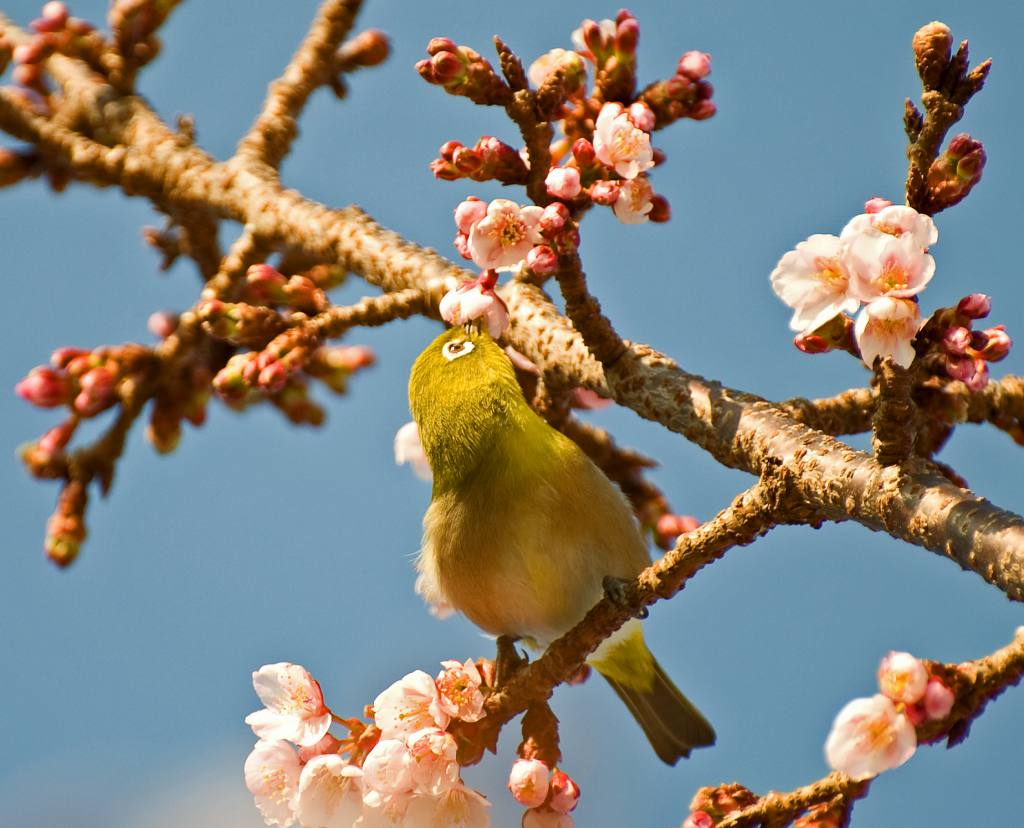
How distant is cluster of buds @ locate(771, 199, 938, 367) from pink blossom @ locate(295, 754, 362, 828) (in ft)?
4.62

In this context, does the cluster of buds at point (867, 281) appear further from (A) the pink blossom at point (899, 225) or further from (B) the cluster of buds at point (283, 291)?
(B) the cluster of buds at point (283, 291)

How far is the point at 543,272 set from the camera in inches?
109

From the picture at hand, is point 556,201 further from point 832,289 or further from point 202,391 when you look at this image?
point 202,391

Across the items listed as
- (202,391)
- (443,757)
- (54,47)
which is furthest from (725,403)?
(54,47)

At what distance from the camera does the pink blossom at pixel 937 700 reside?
2133 millimetres

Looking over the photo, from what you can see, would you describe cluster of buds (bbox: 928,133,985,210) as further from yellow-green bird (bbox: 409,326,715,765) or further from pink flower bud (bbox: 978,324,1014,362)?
yellow-green bird (bbox: 409,326,715,765)

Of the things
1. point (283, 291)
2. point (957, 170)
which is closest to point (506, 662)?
point (283, 291)

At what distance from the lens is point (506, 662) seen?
10.9ft

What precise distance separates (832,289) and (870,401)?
43.2 inches

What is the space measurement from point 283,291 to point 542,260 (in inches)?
58.8

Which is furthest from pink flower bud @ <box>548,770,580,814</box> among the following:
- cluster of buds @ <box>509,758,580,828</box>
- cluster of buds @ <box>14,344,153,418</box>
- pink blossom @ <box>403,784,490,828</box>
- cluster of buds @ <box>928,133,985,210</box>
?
cluster of buds @ <box>14,344,153,418</box>

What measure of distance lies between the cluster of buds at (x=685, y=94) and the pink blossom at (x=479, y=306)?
0.89 m

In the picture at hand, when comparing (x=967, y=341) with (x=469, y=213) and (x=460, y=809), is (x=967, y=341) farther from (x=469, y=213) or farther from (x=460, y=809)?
(x=460, y=809)

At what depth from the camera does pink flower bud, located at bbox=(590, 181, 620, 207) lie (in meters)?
2.88
